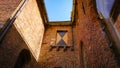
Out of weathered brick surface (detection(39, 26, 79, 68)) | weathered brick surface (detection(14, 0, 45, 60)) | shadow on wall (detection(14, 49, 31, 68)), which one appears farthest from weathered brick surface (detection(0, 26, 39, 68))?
weathered brick surface (detection(39, 26, 79, 68))

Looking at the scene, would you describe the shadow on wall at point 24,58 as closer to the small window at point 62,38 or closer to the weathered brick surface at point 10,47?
the weathered brick surface at point 10,47

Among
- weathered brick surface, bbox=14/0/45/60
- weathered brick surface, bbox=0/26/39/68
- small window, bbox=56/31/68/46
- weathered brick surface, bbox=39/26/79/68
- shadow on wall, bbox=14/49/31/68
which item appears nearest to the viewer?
weathered brick surface, bbox=0/26/39/68

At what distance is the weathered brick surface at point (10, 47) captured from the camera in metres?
4.60

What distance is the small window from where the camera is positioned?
955 centimetres

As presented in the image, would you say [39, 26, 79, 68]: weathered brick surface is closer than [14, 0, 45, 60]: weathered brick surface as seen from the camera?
No

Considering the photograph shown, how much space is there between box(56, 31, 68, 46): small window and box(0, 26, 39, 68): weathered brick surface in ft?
12.3

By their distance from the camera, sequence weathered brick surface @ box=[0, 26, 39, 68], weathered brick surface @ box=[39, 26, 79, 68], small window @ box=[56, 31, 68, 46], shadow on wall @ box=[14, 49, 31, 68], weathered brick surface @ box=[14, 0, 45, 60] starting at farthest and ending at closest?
small window @ box=[56, 31, 68, 46] → weathered brick surface @ box=[39, 26, 79, 68] → shadow on wall @ box=[14, 49, 31, 68] → weathered brick surface @ box=[14, 0, 45, 60] → weathered brick surface @ box=[0, 26, 39, 68]

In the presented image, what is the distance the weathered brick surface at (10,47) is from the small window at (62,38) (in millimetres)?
3743

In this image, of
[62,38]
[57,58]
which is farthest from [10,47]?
[62,38]

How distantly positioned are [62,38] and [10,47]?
5.16 meters

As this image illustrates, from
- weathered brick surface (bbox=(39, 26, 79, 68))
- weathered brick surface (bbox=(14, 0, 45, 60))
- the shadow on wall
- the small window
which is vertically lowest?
weathered brick surface (bbox=(39, 26, 79, 68))

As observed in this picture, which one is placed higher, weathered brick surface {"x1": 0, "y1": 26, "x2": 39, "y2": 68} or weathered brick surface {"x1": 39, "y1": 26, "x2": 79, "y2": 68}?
weathered brick surface {"x1": 0, "y1": 26, "x2": 39, "y2": 68}

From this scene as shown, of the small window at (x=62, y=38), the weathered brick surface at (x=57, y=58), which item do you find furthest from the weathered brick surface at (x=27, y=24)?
the small window at (x=62, y=38)

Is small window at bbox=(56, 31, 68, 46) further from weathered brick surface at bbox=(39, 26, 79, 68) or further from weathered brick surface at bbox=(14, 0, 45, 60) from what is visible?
weathered brick surface at bbox=(14, 0, 45, 60)
